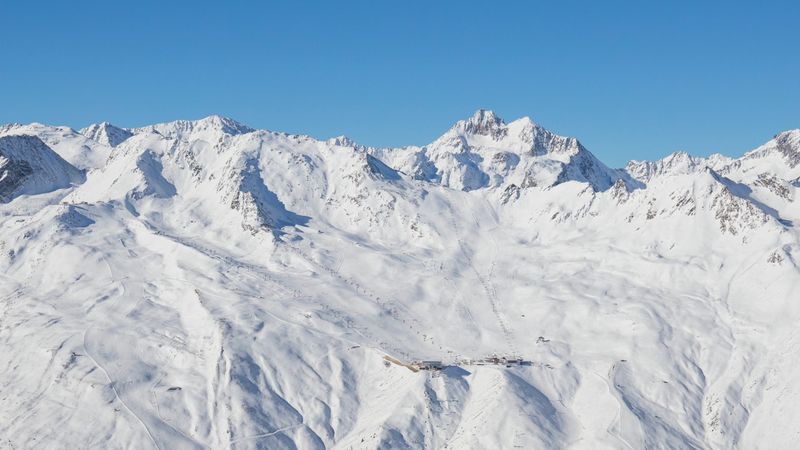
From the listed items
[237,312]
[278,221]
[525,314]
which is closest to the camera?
[237,312]

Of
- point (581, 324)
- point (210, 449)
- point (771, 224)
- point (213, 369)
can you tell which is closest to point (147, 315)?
point (213, 369)

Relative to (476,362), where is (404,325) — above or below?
above

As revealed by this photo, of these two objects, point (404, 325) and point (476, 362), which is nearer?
point (476, 362)

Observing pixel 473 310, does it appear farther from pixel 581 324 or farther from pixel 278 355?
pixel 278 355

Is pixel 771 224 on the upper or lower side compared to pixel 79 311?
upper

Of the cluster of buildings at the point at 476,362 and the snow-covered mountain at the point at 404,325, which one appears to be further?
the cluster of buildings at the point at 476,362

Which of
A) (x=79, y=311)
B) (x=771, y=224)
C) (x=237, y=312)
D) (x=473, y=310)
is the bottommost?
(x=79, y=311)

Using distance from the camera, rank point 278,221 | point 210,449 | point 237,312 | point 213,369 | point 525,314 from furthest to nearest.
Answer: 1. point 278,221
2. point 525,314
3. point 237,312
4. point 213,369
5. point 210,449

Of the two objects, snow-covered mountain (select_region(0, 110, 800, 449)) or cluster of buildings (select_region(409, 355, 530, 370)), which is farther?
cluster of buildings (select_region(409, 355, 530, 370))
